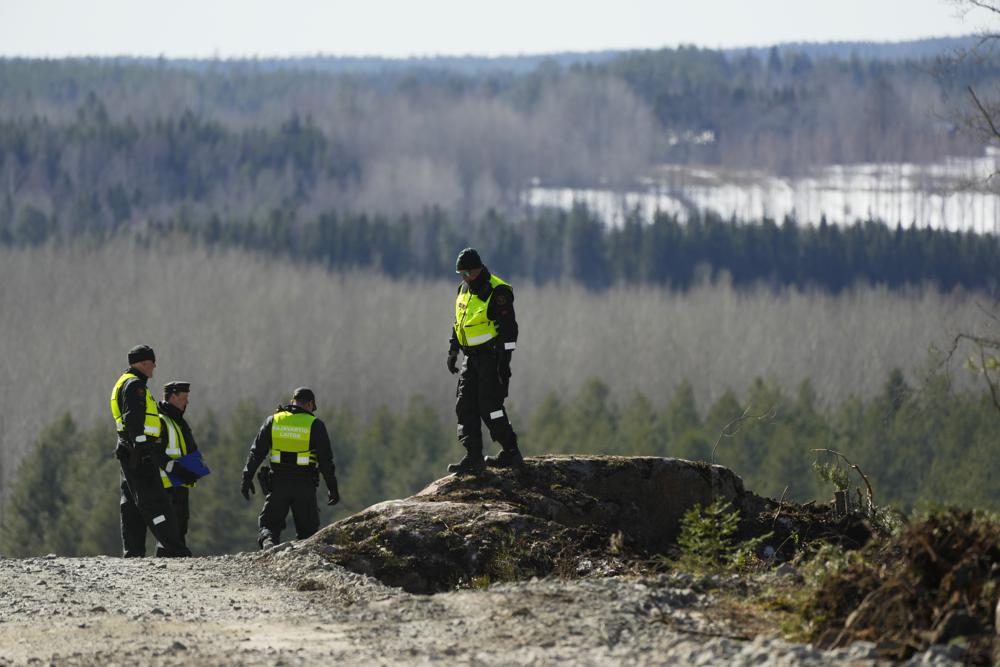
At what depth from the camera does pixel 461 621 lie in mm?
9039

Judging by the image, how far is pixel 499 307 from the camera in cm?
1252

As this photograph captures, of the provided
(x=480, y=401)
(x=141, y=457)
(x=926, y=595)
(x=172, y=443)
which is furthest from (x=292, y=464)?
(x=926, y=595)

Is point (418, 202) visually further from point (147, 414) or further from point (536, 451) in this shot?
point (147, 414)

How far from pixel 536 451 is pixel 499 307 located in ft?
228

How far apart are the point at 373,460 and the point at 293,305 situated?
158 feet

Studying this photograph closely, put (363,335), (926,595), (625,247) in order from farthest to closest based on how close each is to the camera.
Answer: (625,247), (363,335), (926,595)

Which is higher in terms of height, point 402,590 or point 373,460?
point 402,590

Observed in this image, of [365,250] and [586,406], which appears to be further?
[365,250]

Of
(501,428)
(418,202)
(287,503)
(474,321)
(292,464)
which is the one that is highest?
(474,321)

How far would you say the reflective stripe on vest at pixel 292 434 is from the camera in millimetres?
13688

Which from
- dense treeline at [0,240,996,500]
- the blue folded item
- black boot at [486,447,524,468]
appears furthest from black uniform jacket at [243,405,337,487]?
dense treeline at [0,240,996,500]

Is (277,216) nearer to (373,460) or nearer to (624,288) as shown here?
(624,288)

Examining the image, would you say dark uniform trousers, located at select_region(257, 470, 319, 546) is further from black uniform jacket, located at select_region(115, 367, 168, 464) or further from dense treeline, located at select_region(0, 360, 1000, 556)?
dense treeline, located at select_region(0, 360, 1000, 556)

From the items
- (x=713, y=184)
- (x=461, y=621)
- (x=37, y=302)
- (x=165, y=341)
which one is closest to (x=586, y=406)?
(x=165, y=341)
